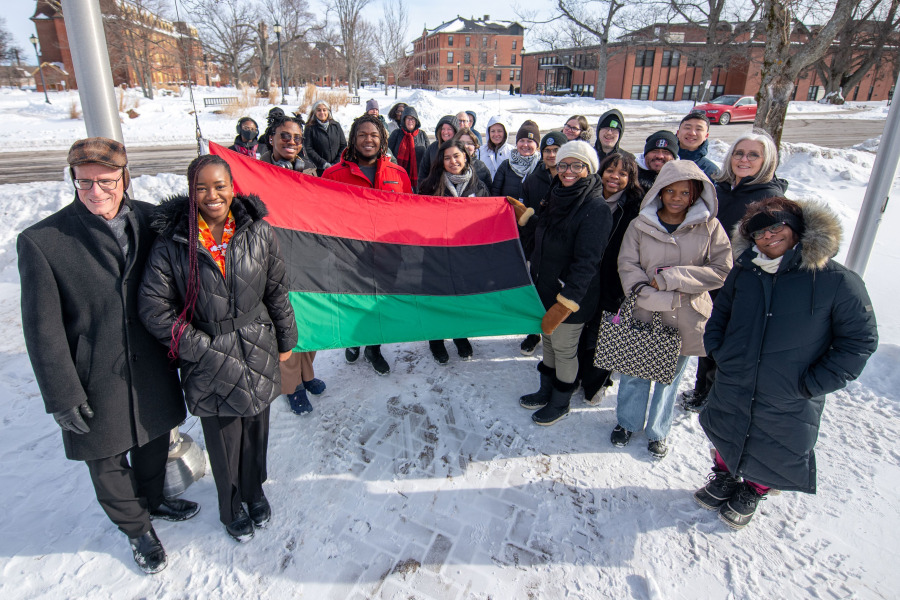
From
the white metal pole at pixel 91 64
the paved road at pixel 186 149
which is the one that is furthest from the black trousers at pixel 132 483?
the paved road at pixel 186 149

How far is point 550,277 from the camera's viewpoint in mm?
3498

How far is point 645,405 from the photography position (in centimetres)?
338

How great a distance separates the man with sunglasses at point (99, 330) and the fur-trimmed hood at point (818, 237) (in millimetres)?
3202

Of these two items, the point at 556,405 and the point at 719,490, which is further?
the point at 556,405

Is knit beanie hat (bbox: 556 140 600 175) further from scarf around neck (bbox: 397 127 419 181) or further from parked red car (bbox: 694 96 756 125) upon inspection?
parked red car (bbox: 694 96 756 125)

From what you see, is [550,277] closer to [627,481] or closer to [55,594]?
[627,481]

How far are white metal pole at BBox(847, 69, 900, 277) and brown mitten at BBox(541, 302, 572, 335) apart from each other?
10.6 ft

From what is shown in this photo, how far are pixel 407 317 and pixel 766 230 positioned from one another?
2422 mm

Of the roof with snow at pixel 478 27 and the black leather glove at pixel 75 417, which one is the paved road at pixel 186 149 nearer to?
the black leather glove at pixel 75 417

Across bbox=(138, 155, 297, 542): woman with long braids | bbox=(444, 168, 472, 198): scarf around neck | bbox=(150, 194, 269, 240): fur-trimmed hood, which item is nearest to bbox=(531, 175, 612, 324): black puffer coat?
bbox=(444, 168, 472, 198): scarf around neck

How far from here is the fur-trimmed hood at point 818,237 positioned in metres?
2.22

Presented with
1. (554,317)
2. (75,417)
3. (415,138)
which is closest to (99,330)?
(75,417)

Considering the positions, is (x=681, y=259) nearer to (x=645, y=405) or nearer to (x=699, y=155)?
(x=645, y=405)

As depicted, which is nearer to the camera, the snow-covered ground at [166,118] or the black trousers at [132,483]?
the black trousers at [132,483]
